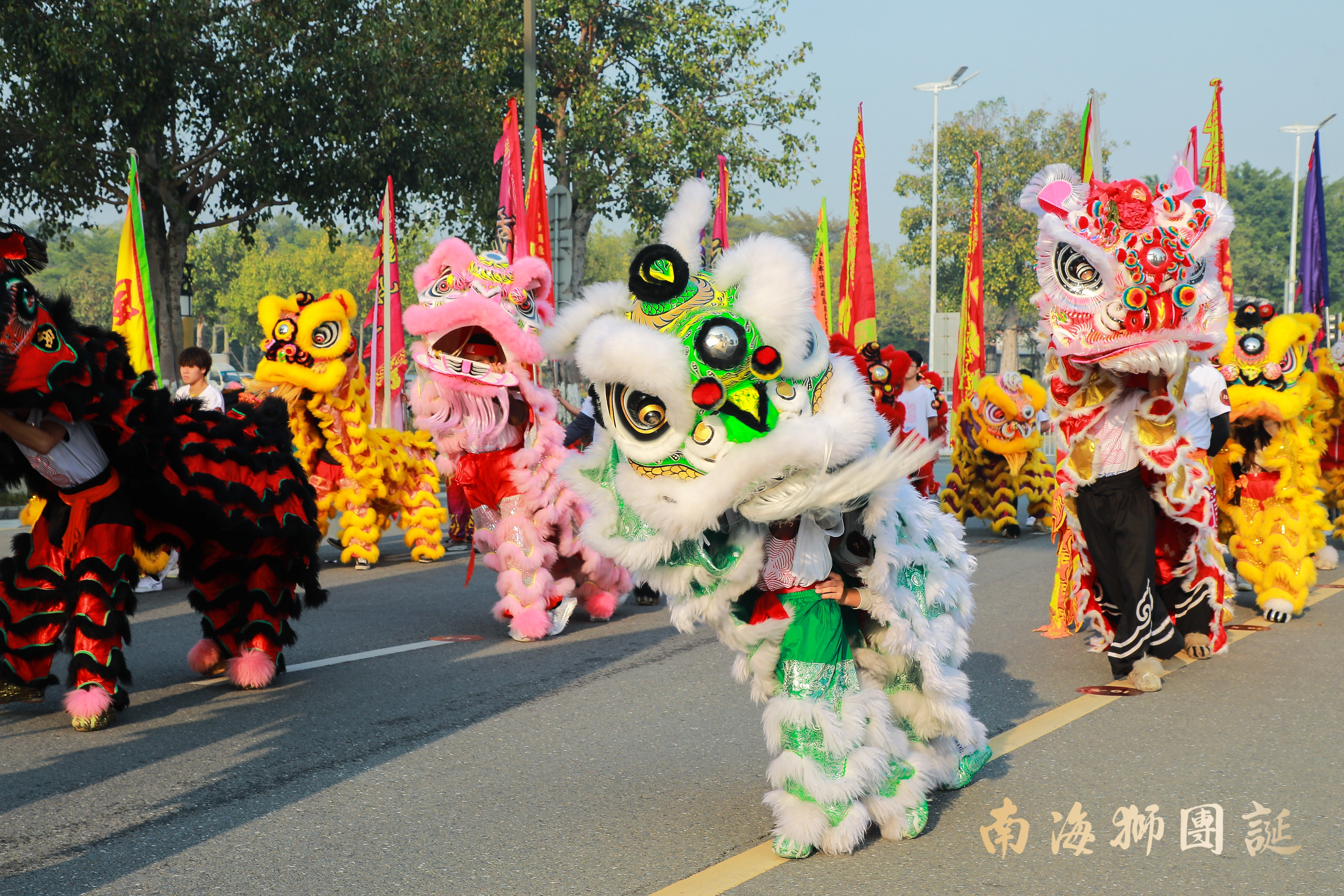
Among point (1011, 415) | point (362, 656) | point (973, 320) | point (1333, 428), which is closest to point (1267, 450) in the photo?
point (1333, 428)

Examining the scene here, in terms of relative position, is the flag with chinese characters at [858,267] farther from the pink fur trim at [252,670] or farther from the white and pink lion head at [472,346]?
the pink fur trim at [252,670]

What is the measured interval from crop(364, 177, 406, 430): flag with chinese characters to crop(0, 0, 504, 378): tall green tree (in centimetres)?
349

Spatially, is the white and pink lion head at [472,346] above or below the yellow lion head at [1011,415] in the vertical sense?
above

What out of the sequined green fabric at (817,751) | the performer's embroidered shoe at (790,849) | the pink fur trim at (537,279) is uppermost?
the pink fur trim at (537,279)

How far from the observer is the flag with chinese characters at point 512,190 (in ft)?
41.3

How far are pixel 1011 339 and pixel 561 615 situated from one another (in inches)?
1688

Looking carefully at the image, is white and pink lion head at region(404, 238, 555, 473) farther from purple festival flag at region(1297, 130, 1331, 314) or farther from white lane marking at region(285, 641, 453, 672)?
purple festival flag at region(1297, 130, 1331, 314)

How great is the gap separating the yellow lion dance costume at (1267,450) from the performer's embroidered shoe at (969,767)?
165 inches

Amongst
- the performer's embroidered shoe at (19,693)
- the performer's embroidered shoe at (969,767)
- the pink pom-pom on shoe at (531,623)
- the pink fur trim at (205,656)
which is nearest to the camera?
the performer's embroidered shoe at (969,767)

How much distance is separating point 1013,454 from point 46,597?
8.80m

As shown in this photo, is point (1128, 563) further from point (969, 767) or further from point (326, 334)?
point (326, 334)

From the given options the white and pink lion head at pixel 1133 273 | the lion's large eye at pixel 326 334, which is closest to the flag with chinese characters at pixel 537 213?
the lion's large eye at pixel 326 334

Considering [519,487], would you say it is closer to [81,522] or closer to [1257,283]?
[81,522]

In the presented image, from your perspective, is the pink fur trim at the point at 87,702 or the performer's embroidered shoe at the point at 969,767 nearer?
the performer's embroidered shoe at the point at 969,767
